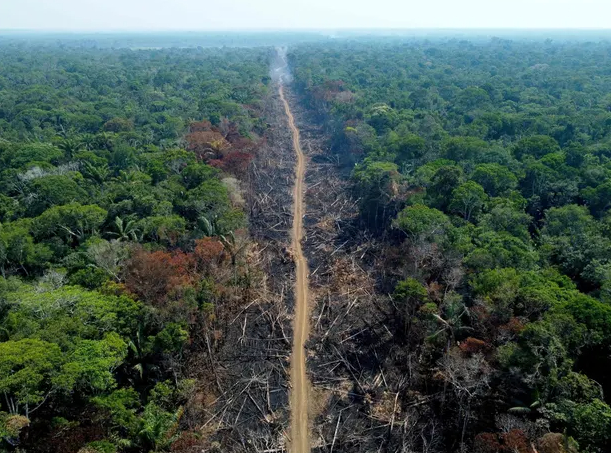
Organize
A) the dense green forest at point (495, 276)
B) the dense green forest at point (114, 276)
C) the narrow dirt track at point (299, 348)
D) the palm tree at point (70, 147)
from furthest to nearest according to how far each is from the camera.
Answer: the palm tree at point (70, 147)
the narrow dirt track at point (299, 348)
the dense green forest at point (495, 276)
the dense green forest at point (114, 276)

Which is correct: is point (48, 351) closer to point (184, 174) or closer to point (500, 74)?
point (184, 174)

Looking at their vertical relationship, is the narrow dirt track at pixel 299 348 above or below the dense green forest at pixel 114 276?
below

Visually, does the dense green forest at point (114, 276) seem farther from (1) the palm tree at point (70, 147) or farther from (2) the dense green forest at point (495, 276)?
(2) the dense green forest at point (495, 276)

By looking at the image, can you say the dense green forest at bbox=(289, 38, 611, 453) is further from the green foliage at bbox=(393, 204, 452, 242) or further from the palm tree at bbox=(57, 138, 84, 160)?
the palm tree at bbox=(57, 138, 84, 160)

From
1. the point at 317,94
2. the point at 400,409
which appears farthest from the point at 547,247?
the point at 317,94

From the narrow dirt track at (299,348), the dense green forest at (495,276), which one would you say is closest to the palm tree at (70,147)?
the narrow dirt track at (299,348)

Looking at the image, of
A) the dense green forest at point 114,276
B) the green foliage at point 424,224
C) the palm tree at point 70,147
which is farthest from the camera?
the palm tree at point 70,147

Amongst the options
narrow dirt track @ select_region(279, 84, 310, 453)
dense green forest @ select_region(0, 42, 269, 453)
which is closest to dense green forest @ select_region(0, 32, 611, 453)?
dense green forest @ select_region(0, 42, 269, 453)
